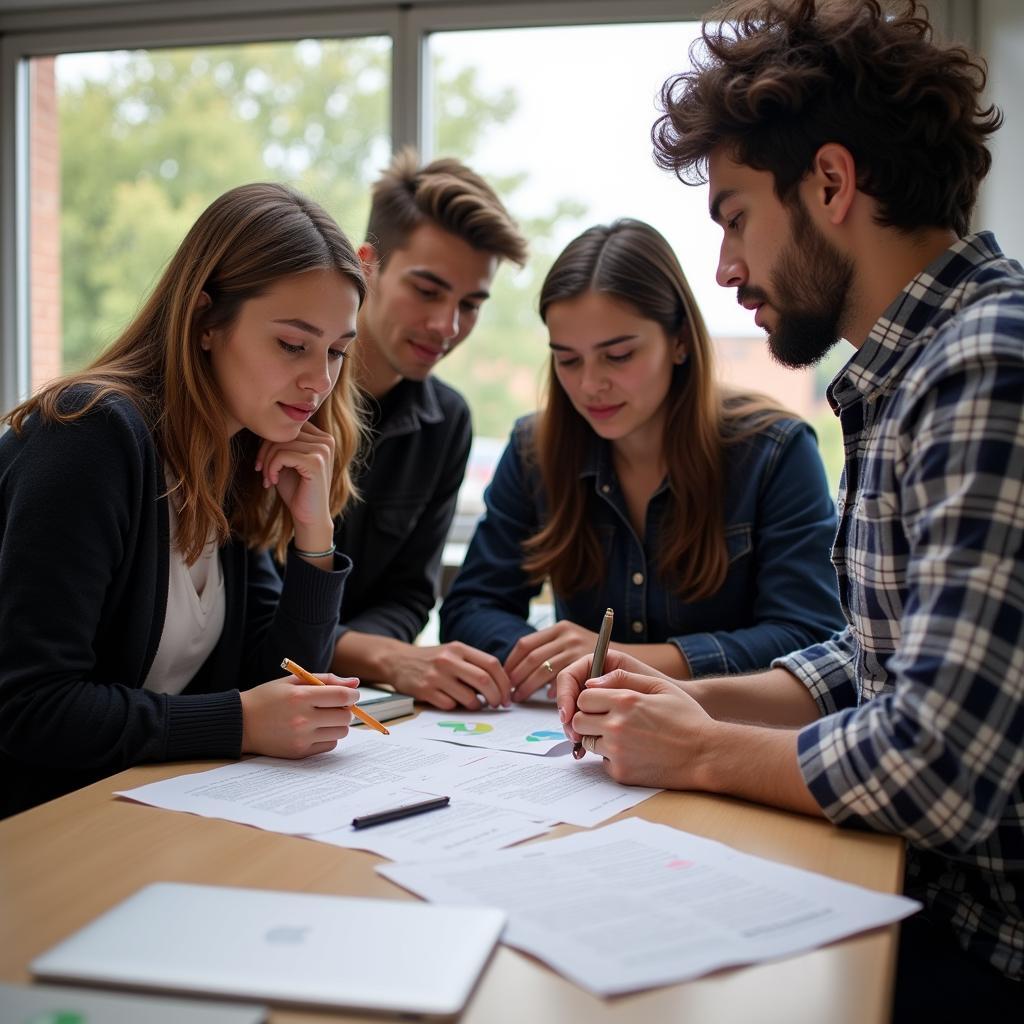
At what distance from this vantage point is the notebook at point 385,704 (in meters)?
1.53

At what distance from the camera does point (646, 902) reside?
88 centimetres

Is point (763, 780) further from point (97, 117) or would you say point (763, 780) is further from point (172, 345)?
point (97, 117)

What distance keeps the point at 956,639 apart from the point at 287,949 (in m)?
0.61

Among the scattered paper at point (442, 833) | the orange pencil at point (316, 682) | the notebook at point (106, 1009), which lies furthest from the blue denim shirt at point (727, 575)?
the notebook at point (106, 1009)

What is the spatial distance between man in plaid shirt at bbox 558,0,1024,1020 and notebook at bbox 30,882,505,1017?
16.0 inches

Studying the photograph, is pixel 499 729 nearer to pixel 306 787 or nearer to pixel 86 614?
pixel 306 787

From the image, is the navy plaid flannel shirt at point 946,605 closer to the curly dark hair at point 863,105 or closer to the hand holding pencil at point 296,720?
the curly dark hair at point 863,105

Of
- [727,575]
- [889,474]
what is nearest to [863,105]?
[889,474]

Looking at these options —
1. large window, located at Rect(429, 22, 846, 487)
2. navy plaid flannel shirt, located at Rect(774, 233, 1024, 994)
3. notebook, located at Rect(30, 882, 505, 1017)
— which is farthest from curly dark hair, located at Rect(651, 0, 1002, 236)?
large window, located at Rect(429, 22, 846, 487)

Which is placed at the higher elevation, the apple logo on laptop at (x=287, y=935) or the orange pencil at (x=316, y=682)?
the orange pencil at (x=316, y=682)

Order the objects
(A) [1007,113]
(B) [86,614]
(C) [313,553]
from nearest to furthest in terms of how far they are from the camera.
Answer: (B) [86,614]
(C) [313,553]
(A) [1007,113]

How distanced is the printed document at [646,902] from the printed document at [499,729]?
0.35 meters

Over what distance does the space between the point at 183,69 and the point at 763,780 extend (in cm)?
304

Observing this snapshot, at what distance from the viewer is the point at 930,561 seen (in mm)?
985
